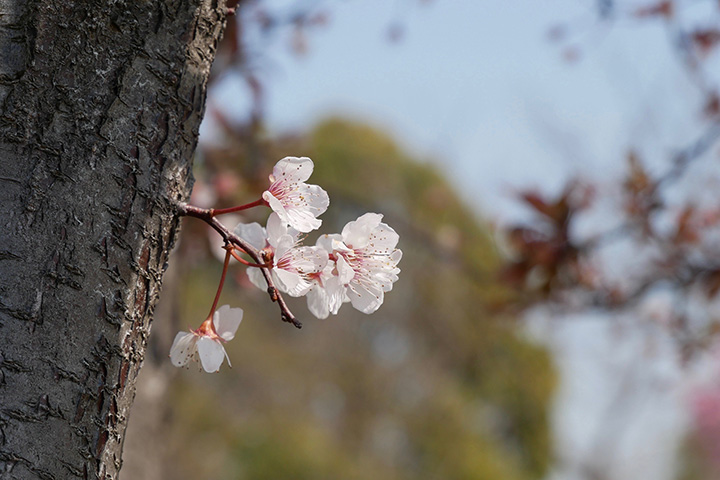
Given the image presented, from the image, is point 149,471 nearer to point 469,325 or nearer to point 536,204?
point 536,204

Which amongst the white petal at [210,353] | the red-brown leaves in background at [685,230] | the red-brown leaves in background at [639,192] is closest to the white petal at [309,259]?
the white petal at [210,353]

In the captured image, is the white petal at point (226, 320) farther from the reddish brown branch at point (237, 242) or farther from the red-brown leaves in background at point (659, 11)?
the red-brown leaves in background at point (659, 11)

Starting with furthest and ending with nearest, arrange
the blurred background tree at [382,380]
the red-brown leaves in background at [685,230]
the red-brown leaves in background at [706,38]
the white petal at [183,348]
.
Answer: the blurred background tree at [382,380]
the red-brown leaves in background at [706,38]
the red-brown leaves in background at [685,230]
the white petal at [183,348]

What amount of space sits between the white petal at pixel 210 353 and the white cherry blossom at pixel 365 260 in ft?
0.32

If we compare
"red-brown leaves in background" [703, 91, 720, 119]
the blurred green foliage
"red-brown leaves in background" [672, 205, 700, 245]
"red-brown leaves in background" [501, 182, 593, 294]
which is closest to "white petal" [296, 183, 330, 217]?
"red-brown leaves in background" [501, 182, 593, 294]

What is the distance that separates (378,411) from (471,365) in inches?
63.6

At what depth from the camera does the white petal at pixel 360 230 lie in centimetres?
60

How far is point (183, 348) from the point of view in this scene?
620 mm

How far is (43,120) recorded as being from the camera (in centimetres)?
53

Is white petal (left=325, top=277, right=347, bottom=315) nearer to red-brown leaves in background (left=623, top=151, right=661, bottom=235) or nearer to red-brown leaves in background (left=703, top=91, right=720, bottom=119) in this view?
red-brown leaves in background (left=623, top=151, right=661, bottom=235)

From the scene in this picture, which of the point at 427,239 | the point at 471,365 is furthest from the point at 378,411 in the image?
the point at 427,239

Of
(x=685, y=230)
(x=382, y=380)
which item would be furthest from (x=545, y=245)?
(x=382, y=380)

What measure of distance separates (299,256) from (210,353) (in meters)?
0.13

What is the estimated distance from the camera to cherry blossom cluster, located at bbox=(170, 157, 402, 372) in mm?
577
